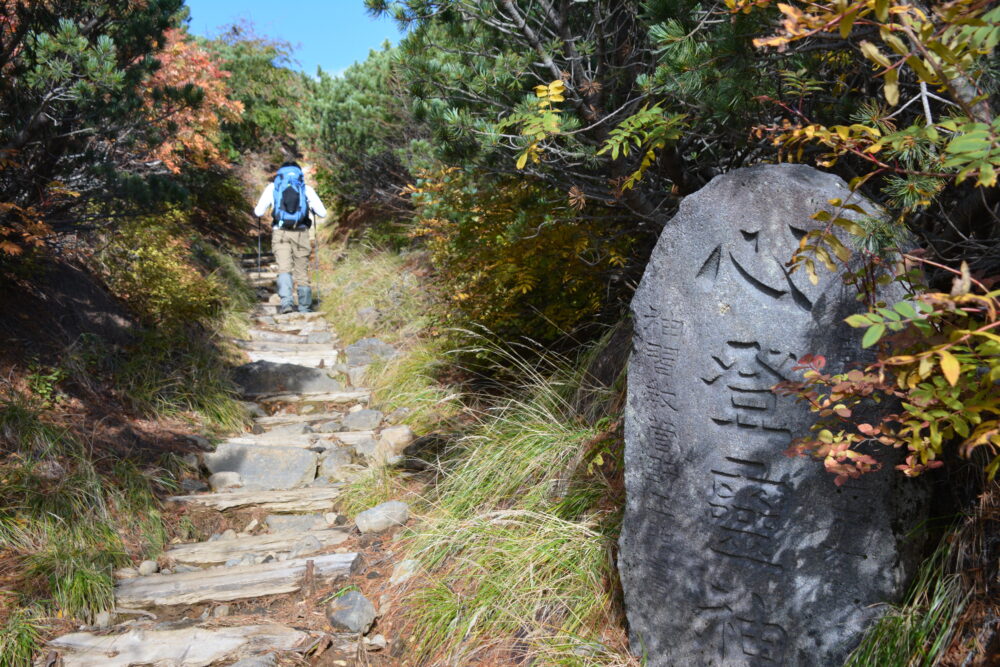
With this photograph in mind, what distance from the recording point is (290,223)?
30.0 ft

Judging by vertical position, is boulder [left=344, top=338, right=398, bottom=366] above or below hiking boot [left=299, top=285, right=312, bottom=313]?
below

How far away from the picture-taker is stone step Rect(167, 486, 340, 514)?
15.4ft

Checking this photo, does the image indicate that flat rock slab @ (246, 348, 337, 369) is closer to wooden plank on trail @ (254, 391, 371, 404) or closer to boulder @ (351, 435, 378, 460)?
wooden plank on trail @ (254, 391, 371, 404)

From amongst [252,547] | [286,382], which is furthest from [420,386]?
[252,547]

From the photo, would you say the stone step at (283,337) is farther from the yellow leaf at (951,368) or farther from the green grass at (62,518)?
the yellow leaf at (951,368)

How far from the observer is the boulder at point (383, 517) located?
4.31 m

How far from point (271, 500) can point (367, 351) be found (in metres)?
2.98

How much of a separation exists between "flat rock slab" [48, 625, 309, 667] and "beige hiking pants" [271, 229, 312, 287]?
21.6 ft

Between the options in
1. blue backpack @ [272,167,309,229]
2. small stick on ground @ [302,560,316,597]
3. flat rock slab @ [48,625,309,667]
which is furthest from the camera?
blue backpack @ [272,167,309,229]

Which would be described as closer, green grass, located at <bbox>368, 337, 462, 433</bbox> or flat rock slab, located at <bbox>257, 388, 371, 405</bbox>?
green grass, located at <bbox>368, 337, 462, 433</bbox>

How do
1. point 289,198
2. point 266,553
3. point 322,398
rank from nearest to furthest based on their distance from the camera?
point 266,553 < point 322,398 < point 289,198

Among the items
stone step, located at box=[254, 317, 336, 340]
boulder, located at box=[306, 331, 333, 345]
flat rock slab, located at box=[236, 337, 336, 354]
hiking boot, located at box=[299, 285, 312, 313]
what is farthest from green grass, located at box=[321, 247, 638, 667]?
hiking boot, located at box=[299, 285, 312, 313]

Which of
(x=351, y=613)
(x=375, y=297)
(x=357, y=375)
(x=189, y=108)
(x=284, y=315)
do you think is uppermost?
(x=189, y=108)

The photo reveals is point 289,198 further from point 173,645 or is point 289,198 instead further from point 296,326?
point 173,645
